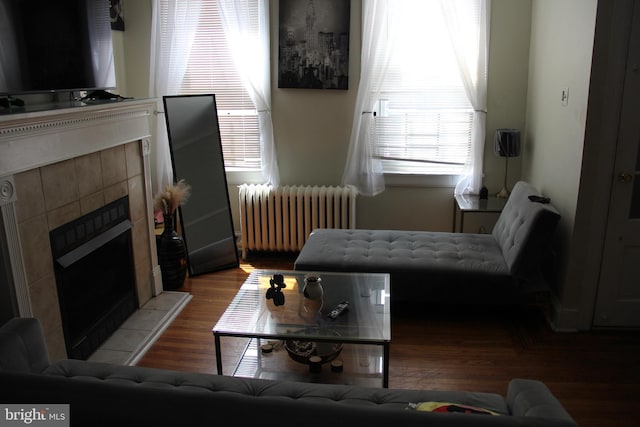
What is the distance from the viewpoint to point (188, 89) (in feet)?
15.8

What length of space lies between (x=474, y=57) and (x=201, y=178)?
7.83 ft

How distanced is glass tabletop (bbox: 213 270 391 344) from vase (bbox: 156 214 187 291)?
3.35ft

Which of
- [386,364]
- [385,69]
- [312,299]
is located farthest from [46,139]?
[385,69]

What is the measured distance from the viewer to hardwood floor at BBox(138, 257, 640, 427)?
285 centimetres

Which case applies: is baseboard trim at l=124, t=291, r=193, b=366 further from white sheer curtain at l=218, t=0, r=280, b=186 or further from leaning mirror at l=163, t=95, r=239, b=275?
white sheer curtain at l=218, t=0, r=280, b=186

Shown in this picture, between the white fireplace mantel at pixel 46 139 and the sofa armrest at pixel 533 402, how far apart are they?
2.20m

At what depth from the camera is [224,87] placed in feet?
15.7

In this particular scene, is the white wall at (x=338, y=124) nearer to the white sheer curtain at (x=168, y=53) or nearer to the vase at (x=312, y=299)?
the white sheer curtain at (x=168, y=53)

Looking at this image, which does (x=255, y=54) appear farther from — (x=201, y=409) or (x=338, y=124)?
(x=201, y=409)

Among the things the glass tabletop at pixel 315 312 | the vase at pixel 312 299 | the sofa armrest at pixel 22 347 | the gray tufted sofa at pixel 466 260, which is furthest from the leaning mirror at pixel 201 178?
the sofa armrest at pixel 22 347

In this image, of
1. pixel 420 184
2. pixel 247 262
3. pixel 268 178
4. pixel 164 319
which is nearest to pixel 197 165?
pixel 268 178

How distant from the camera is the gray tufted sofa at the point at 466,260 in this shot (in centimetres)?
342

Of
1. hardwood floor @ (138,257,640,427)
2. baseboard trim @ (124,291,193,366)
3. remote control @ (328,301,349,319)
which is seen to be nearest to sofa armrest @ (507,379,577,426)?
hardwood floor @ (138,257,640,427)

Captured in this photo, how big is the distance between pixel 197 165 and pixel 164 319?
1.32 metres
